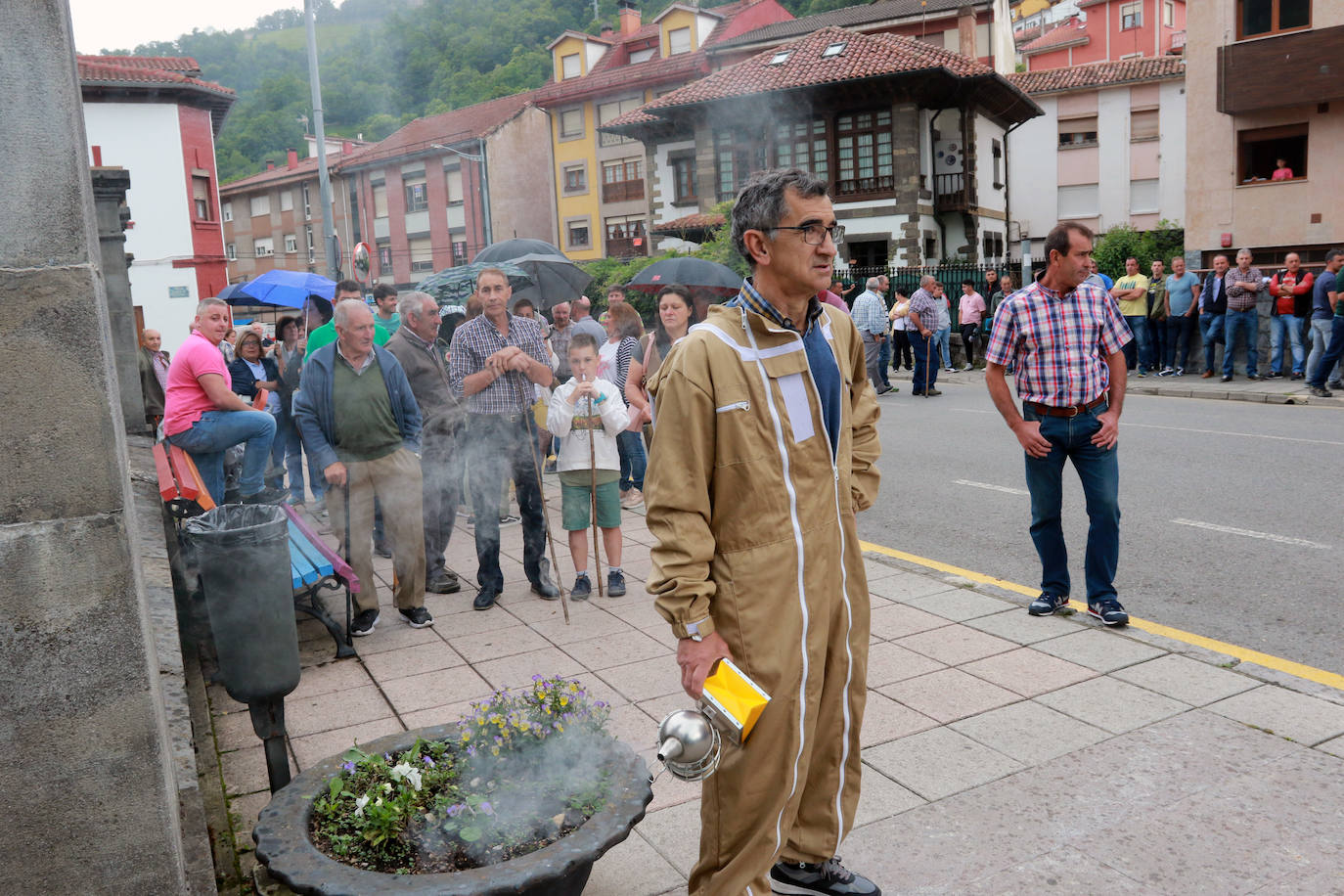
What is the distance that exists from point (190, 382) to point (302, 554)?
190 centimetres

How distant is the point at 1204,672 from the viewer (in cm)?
441

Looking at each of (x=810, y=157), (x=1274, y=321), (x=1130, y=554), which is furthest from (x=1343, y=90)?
(x=1130, y=554)

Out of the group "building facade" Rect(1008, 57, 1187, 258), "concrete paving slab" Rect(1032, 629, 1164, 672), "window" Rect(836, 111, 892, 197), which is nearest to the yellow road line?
"concrete paving slab" Rect(1032, 629, 1164, 672)

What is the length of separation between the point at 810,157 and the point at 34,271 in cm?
3247

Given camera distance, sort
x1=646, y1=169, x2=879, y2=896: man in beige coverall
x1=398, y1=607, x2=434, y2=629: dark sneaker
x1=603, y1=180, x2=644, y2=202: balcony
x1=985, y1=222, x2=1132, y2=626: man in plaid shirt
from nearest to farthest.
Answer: x1=646, y1=169, x2=879, y2=896: man in beige coverall < x1=985, y1=222, x2=1132, y2=626: man in plaid shirt < x1=398, y1=607, x2=434, y2=629: dark sneaker < x1=603, y1=180, x2=644, y2=202: balcony

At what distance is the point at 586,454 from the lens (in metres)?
6.28

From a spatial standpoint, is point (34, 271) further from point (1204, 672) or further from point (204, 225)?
point (204, 225)

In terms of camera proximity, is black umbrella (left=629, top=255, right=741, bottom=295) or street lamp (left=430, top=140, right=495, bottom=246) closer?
black umbrella (left=629, top=255, right=741, bottom=295)

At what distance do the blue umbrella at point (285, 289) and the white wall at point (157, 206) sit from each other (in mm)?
16480

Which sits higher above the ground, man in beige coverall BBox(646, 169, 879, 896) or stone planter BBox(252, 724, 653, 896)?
man in beige coverall BBox(646, 169, 879, 896)

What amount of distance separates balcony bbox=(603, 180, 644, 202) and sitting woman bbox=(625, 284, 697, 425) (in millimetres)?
35278

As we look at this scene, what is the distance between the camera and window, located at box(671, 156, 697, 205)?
36.6m

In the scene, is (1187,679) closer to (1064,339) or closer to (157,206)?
(1064,339)

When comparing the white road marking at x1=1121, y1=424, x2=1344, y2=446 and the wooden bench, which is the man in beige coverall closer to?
the wooden bench
